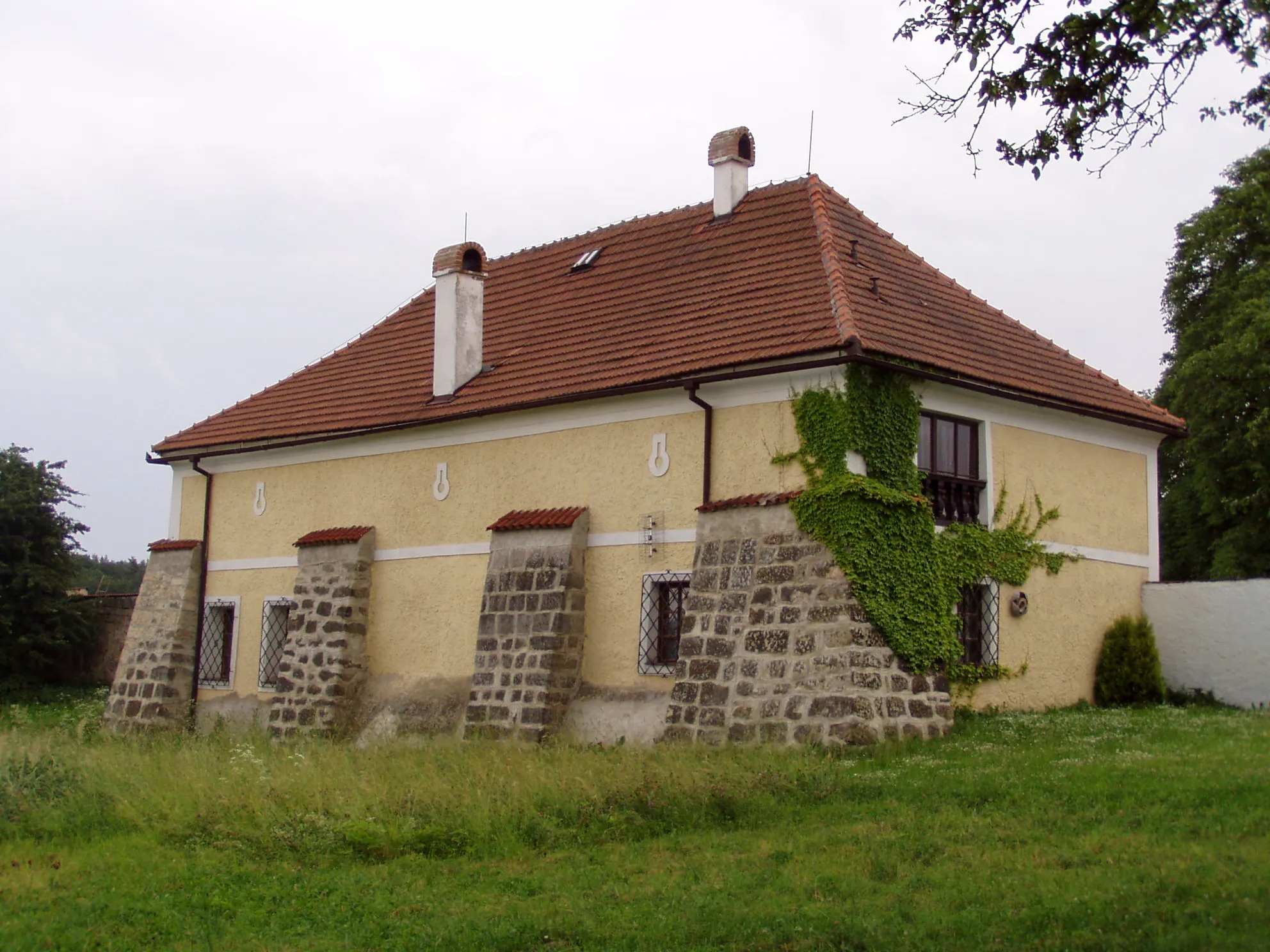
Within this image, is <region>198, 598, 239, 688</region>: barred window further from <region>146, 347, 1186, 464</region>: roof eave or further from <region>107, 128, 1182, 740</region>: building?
<region>146, 347, 1186, 464</region>: roof eave

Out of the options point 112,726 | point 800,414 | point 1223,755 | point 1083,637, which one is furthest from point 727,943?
point 112,726

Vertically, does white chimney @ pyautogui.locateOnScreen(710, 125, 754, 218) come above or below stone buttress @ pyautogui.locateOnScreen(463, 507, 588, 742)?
above

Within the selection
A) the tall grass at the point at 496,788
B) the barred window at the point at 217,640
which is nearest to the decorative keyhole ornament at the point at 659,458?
the tall grass at the point at 496,788

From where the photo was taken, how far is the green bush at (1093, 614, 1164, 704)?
16953 mm

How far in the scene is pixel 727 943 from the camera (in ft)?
26.5

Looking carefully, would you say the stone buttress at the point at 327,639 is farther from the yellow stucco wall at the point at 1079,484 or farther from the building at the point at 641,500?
the yellow stucco wall at the point at 1079,484

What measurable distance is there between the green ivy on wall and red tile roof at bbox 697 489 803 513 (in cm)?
12

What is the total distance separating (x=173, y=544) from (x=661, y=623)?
9816mm

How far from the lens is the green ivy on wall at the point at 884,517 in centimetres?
1414

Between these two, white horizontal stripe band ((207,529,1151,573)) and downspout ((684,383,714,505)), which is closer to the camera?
downspout ((684,383,714,505))

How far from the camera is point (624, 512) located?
1642cm

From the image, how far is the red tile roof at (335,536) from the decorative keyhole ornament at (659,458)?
4.97 m

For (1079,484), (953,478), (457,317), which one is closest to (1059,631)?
(1079,484)

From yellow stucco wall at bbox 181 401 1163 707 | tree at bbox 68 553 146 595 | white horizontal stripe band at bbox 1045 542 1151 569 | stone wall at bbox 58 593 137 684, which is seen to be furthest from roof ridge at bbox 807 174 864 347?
→ tree at bbox 68 553 146 595
